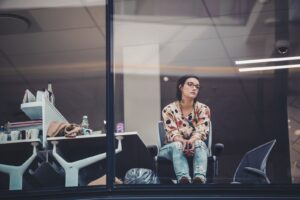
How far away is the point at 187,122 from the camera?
6414 mm

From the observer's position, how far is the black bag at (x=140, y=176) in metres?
5.97

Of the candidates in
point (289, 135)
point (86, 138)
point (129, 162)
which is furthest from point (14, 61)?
point (289, 135)

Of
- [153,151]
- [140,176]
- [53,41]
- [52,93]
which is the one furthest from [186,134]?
[53,41]

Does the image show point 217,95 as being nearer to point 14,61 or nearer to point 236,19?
point 236,19

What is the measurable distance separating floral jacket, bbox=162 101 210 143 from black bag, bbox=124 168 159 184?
1.31ft

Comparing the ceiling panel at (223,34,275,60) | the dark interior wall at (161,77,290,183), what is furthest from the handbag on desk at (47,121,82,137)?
the ceiling panel at (223,34,275,60)

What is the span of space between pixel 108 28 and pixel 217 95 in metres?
3.07

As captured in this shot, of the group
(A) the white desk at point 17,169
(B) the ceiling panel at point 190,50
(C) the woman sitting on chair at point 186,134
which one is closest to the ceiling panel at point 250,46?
(B) the ceiling panel at point 190,50

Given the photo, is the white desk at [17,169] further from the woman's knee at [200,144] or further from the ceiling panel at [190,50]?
the ceiling panel at [190,50]

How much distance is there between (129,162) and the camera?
6.27 metres

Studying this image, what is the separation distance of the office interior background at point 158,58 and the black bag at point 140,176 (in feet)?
2.62

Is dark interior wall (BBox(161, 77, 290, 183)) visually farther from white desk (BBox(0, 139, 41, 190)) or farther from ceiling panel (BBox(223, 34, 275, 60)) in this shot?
white desk (BBox(0, 139, 41, 190))

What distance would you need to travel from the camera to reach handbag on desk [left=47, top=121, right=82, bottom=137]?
6625 mm

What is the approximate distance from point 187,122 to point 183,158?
401mm
